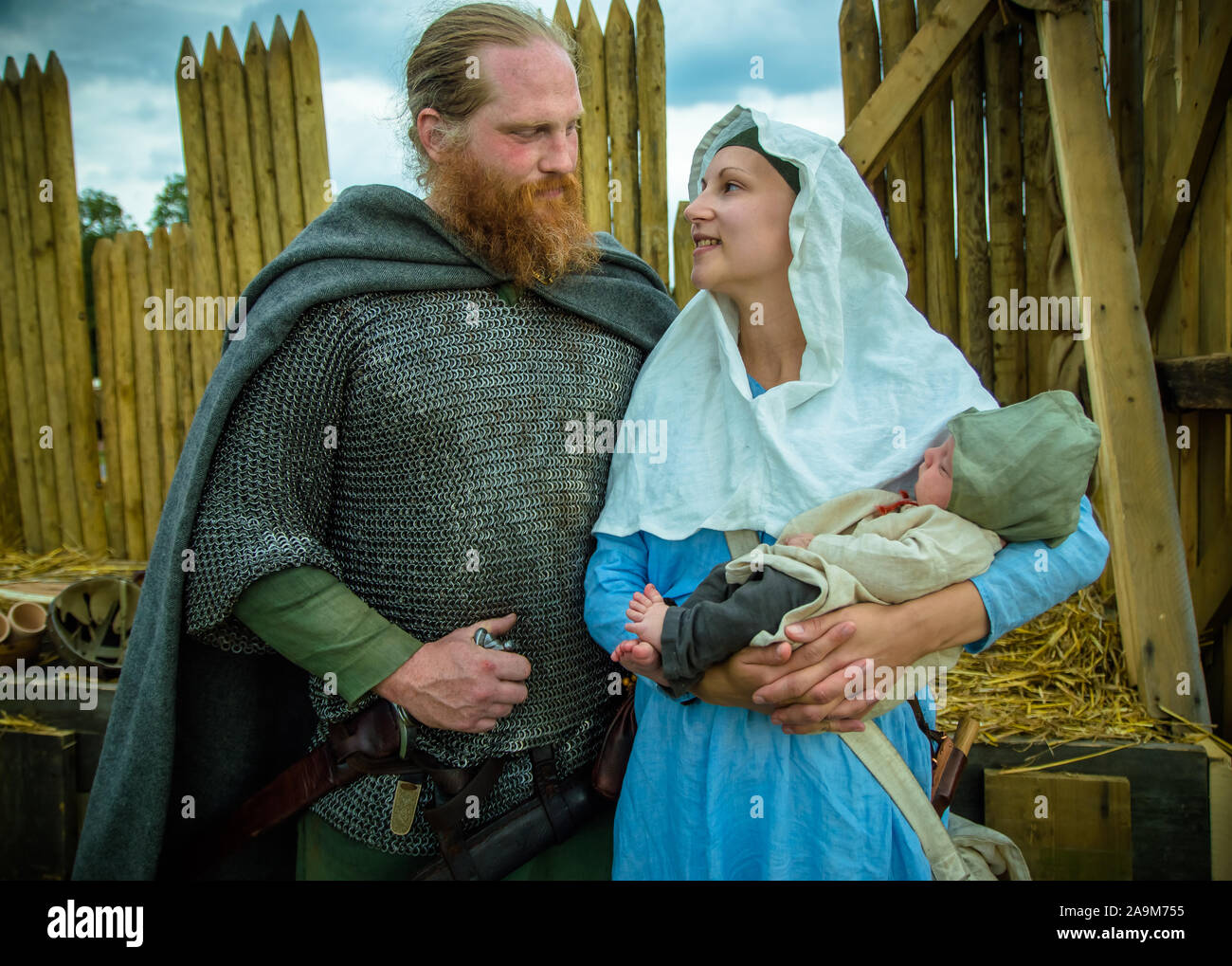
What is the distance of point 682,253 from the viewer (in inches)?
164

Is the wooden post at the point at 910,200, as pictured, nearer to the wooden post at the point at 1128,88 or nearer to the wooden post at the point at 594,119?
the wooden post at the point at 1128,88

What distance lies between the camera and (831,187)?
190 cm

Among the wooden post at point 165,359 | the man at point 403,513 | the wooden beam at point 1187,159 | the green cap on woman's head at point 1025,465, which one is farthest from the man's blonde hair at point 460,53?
the wooden post at point 165,359

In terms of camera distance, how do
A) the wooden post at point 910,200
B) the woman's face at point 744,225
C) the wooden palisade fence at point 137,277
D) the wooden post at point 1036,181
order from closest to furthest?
the woman's face at point 744,225 → the wooden post at point 1036,181 → the wooden post at point 910,200 → the wooden palisade fence at point 137,277

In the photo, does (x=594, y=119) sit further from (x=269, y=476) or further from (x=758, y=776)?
(x=758, y=776)

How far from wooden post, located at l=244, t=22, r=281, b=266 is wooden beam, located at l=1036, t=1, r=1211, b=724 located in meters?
3.88

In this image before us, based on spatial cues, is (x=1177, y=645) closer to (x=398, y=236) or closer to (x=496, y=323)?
(x=496, y=323)

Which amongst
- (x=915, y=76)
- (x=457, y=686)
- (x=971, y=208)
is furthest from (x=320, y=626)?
(x=971, y=208)

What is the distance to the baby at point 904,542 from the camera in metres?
1.58

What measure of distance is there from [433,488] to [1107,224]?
263 centimetres

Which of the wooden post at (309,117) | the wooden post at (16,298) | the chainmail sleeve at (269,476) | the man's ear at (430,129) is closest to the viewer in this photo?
the chainmail sleeve at (269,476)

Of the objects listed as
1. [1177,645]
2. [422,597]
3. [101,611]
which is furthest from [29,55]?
[1177,645]

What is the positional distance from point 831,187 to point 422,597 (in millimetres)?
1274

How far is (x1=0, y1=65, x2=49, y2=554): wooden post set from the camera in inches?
213
